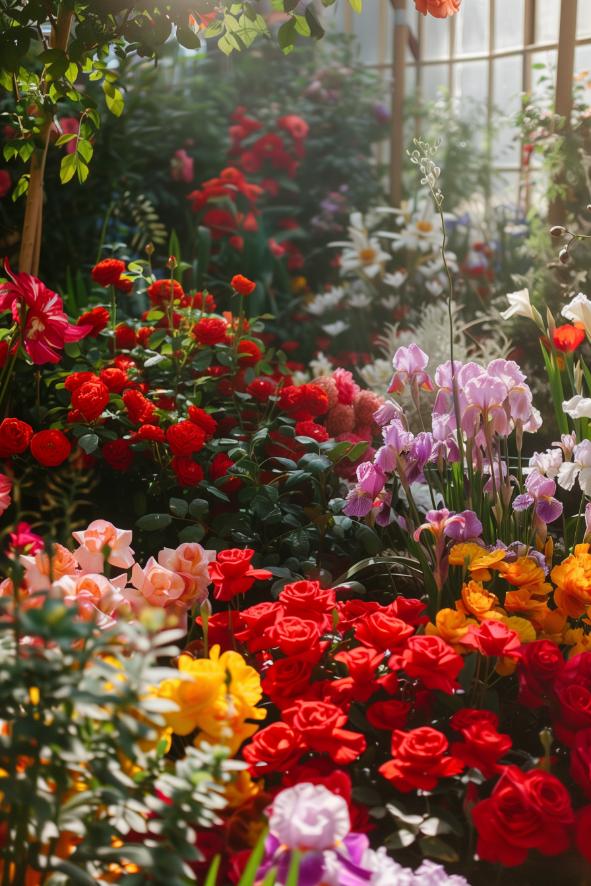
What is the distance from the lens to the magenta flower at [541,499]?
1.54 m

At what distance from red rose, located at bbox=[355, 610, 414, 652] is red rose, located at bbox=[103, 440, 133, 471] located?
0.79 metres

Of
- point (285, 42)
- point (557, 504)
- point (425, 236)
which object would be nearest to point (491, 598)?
point (557, 504)

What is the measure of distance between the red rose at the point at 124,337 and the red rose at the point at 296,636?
3.56ft

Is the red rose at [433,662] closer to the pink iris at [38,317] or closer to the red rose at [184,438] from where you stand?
the red rose at [184,438]

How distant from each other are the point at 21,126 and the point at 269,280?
2.02 meters

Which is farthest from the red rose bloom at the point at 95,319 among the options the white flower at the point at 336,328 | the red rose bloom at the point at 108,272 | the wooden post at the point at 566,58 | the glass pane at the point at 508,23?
the glass pane at the point at 508,23

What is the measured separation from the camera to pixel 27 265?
206 cm

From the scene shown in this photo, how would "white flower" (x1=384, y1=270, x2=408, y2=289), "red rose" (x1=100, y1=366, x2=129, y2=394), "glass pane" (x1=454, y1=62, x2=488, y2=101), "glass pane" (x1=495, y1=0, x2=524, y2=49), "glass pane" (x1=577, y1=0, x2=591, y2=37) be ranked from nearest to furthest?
"red rose" (x1=100, y1=366, x2=129, y2=394), "white flower" (x1=384, y1=270, x2=408, y2=289), "glass pane" (x1=577, y1=0, x2=591, y2=37), "glass pane" (x1=495, y1=0, x2=524, y2=49), "glass pane" (x1=454, y1=62, x2=488, y2=101)

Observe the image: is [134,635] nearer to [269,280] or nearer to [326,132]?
[269,280]

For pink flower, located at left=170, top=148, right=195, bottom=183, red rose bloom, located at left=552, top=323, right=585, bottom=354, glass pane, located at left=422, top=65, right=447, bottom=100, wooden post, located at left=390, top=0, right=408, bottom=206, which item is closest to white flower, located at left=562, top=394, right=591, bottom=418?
red rose bloom, located at left=552, top=323, right=585, bottom=354

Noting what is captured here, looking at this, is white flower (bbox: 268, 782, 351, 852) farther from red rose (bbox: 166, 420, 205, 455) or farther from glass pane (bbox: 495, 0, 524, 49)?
glass pane (bbox: 495, 0, 524, 49)

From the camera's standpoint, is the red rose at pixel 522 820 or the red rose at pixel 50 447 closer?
the red rose at pixel 522 820

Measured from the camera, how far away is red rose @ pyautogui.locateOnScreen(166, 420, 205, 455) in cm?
186

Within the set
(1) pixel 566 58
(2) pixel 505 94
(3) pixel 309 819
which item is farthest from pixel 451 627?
(2) pixel 505 94
